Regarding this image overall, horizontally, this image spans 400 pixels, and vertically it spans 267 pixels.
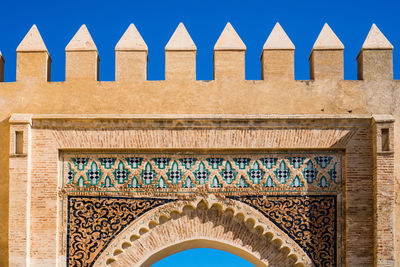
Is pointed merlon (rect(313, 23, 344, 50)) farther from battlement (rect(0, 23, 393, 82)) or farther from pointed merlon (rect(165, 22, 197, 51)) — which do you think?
pointed merlon (rect(165, 22, 197, 51))

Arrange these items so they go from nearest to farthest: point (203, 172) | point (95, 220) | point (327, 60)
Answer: point (95, 220), point (203, 172), point (327, 60)

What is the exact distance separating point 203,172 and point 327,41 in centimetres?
173

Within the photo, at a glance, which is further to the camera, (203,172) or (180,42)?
(180,42)

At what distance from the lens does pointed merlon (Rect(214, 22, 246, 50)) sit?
7.05 meters

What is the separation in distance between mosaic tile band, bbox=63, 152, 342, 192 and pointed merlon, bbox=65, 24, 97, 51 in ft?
3.38

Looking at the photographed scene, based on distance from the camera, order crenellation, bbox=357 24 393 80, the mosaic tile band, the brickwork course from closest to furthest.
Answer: the brickwork course
the mosaic tile band
crenellation, bbox=357 24 393 80

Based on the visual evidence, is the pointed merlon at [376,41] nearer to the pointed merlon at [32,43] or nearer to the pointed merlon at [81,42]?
the pointed merlon at [81,42]

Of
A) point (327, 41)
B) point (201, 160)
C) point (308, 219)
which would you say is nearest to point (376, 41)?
point (327, 41)

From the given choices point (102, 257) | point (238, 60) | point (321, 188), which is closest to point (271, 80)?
point (238, 60)

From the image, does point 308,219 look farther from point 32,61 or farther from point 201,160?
point 32,61

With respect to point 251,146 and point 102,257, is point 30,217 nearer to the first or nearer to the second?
point 102,257

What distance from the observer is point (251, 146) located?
6840 millimetres

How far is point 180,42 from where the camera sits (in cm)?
707

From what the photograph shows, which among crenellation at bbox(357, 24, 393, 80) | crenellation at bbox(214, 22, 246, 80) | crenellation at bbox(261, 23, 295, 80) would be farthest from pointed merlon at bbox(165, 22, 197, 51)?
crenellation at bbox(357, 24, 393, 80)
